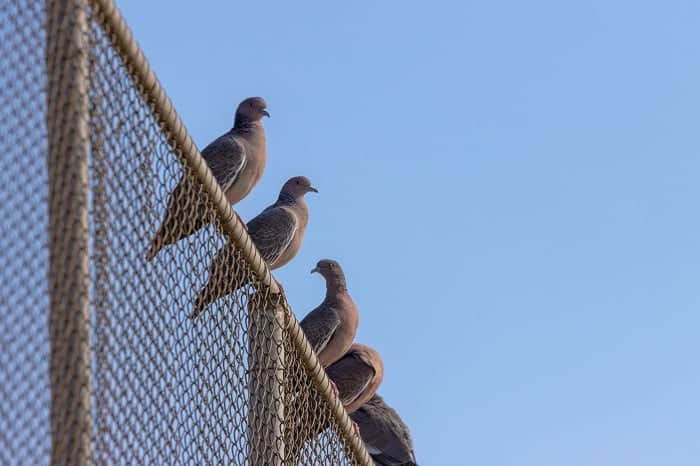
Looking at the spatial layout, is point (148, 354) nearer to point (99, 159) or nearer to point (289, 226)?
point (99, 159)

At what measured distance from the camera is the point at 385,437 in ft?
36.6

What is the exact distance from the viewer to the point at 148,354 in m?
3.25

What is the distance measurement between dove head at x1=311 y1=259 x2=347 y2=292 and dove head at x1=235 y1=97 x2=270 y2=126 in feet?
5.20

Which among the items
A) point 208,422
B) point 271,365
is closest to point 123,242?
A: point 208,422

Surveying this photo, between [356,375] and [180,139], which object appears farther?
[356,375]

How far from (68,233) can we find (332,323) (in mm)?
6924

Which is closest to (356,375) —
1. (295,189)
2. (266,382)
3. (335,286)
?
(335,286)

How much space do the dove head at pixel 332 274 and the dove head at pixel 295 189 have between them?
61 centimetres

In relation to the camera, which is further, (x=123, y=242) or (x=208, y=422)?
(x=208, y=422)

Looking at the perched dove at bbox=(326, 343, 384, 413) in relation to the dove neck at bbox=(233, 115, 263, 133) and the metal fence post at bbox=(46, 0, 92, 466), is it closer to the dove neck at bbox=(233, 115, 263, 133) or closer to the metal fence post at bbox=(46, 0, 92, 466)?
the dove neck at bbox=(233, 115, 263, 133)

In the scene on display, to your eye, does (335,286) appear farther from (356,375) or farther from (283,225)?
(283,225)

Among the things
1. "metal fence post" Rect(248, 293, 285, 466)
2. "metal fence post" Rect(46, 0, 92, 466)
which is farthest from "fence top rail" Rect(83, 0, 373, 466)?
"metal fence post" Rect(46, 0, 92, 466)

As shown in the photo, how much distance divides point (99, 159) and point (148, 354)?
49cm

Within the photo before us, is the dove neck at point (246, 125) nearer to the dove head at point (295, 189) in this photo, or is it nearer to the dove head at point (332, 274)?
the dove head at point (295, 189)
